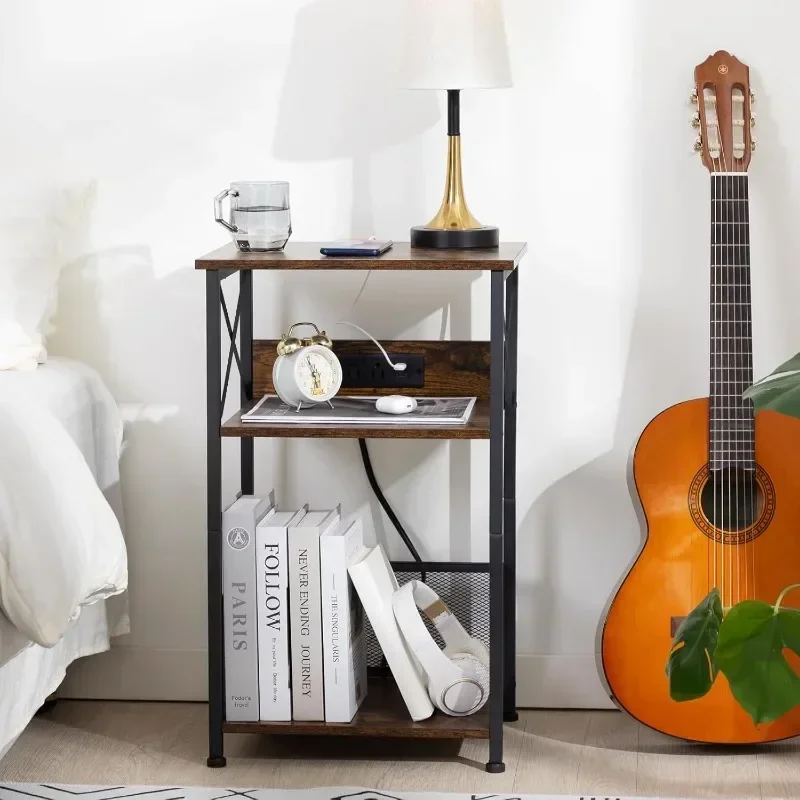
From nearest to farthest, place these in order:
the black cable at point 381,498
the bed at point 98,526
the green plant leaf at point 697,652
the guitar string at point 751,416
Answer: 1. the green plant leaf at point 697,652
2. the bed at point 98,526
3. the guitar string at point 751,416
4. the black cable at point 381,498

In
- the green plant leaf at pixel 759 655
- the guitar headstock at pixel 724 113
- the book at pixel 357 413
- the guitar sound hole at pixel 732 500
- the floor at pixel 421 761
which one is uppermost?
the guitar headstock at pixel 724 113

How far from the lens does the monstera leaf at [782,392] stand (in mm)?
1404

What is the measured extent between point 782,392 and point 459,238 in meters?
0.73

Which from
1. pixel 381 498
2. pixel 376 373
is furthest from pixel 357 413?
pixel 381 498

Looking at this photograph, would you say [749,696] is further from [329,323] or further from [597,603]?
[329,323]

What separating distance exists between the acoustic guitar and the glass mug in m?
0.74

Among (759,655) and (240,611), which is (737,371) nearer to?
(759,655)

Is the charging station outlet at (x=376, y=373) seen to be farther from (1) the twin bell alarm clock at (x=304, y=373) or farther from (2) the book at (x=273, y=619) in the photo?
(2) the book at (x=273, y=619)

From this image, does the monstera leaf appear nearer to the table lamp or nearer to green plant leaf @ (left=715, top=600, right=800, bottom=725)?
green plant leaf @ (left=715, top=600, right=800, bottom=725)

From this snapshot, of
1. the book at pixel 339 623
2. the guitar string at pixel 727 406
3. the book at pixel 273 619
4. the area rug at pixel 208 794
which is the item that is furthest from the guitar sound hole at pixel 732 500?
the book at pixel 273 619

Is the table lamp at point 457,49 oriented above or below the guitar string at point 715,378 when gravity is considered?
above

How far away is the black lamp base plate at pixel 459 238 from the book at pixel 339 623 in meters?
0.51

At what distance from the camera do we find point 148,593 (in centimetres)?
238

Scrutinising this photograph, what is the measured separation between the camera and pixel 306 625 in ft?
6.63
